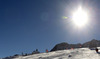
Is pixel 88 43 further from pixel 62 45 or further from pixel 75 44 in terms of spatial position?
pixel 62 45

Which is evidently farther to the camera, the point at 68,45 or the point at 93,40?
the point at 68,45

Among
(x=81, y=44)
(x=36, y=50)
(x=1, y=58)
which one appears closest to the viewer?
(x=1, y=58)

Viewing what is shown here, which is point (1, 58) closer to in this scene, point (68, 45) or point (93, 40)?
point (68, 45)

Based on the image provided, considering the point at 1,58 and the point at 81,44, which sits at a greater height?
the point at 81,44

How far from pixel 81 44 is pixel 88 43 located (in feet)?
11.6

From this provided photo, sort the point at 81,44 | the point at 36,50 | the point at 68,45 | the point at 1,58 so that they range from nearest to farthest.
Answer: the point at 1,58 → the point at 36,50 → the point at 81,44 → the point at 68,45

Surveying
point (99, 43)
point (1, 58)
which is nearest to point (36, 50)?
point (1, 58)

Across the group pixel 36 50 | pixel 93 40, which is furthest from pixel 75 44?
pixel 36 50

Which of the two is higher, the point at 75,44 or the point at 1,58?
the point at 75,44

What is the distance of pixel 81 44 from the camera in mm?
56656

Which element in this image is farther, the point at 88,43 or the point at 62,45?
the point at 62,45

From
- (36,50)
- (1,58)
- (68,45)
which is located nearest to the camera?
(1,58)

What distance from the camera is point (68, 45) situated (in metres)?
61.1

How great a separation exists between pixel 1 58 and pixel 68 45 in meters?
32.2
